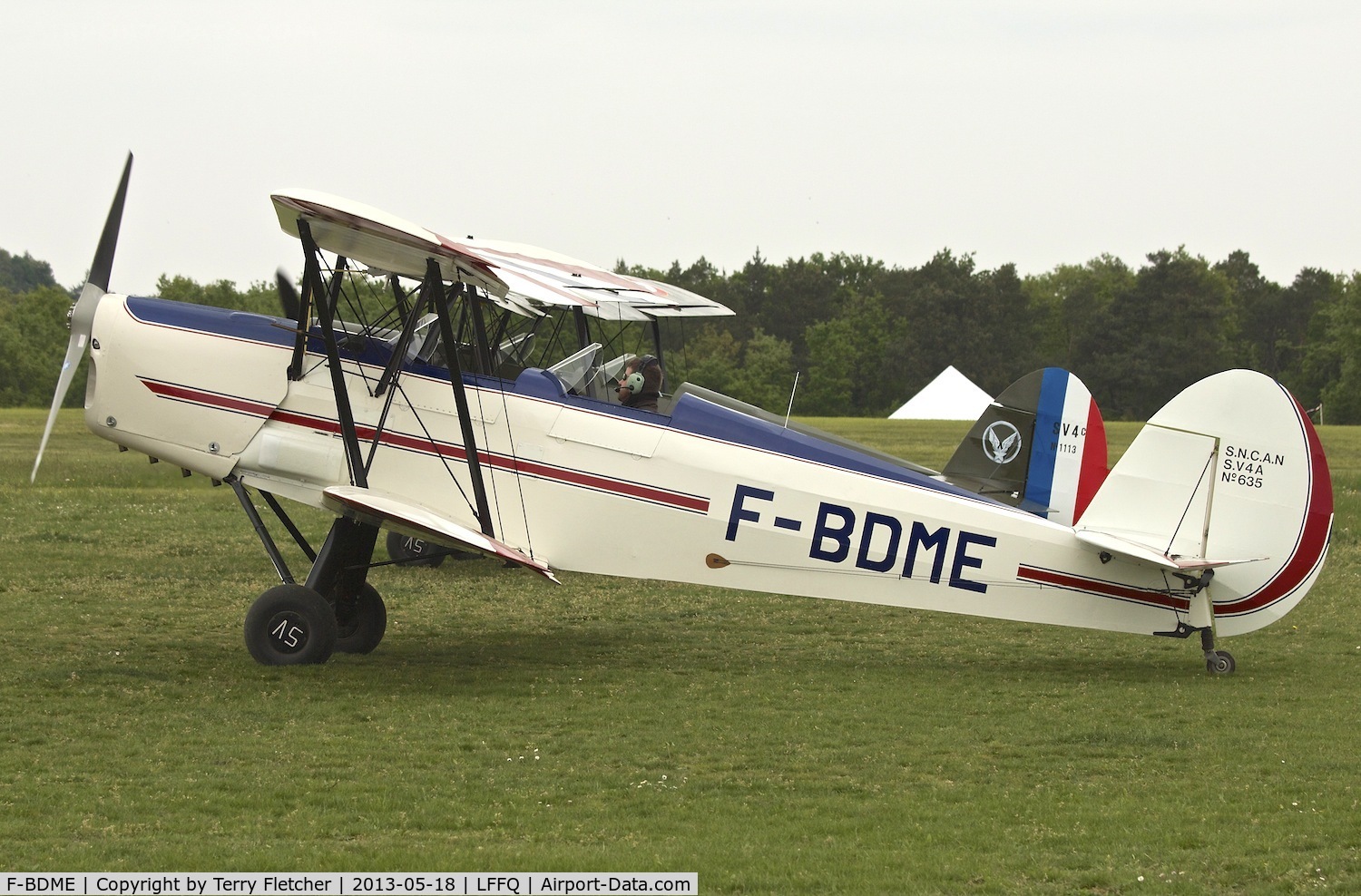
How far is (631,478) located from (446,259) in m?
1.89

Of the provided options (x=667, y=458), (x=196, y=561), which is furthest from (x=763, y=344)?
(x=667, y=458)

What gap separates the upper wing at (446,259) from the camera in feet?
25.6

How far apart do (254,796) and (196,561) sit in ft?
27.2

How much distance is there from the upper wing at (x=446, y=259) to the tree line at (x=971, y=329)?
36.4m

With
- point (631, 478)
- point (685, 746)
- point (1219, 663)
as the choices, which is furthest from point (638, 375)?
point (1219, 663)

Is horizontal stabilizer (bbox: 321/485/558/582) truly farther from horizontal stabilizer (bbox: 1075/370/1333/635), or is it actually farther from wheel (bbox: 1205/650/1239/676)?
wheel (bbox: 1205/650/1239/676)

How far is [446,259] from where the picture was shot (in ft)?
26.9

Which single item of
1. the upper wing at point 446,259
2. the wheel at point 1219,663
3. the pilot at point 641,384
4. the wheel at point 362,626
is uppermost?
the upper wing at point 446,259

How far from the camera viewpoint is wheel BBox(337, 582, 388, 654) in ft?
30.6

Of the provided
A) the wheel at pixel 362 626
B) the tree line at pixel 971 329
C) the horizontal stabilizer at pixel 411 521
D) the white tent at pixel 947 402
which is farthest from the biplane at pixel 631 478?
the white tent at pixel 947 402

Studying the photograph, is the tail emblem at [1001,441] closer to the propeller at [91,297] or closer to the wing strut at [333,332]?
the wing strut at [333,332]

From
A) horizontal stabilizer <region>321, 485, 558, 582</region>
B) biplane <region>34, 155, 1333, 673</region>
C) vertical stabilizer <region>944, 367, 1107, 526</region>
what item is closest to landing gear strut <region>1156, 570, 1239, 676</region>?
biplane <region>34, 155, 1333, 673</region>

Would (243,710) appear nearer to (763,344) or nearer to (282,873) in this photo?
(282,873)

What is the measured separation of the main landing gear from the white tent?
44374 mm
